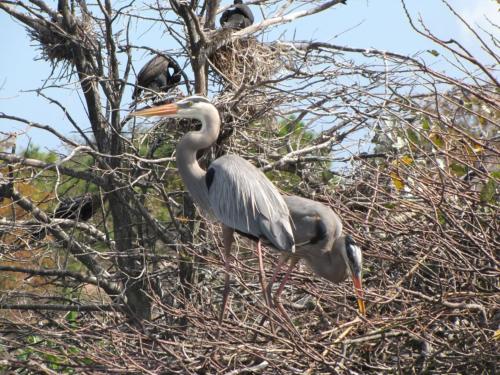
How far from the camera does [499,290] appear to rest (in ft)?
15.1

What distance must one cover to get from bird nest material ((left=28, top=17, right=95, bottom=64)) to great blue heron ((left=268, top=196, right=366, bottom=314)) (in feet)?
11.1

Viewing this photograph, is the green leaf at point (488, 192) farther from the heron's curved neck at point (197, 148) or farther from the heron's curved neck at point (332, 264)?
the heron's curved neck at point (197, 148)

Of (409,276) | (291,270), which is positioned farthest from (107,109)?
(409,276)

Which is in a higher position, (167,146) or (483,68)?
(483,68)

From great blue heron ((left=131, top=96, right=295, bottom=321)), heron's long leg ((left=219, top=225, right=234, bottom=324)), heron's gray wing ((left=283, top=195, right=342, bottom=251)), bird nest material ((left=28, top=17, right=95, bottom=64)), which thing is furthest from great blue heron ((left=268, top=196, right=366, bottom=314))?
bird nest material ((left=28, top=17, right=95, bottom=64))

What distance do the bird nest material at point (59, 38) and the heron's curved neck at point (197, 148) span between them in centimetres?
247

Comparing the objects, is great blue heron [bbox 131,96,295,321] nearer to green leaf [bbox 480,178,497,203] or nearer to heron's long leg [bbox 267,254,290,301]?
heron's long leg [bbox 267,254,290,301]

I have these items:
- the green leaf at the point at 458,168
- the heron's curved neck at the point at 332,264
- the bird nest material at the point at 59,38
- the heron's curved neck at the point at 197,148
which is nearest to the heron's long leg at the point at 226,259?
the heron's curved neck at the point at 197,148

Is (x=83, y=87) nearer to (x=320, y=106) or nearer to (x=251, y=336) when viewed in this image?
(x=320, y=106)

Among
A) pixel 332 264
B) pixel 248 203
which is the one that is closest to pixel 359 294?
pixel 332 264

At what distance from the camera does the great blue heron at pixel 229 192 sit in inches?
220

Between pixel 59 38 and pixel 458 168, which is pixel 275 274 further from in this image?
pixel 59 38

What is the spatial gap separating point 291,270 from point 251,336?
1.49ft

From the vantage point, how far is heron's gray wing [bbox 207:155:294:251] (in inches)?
219
